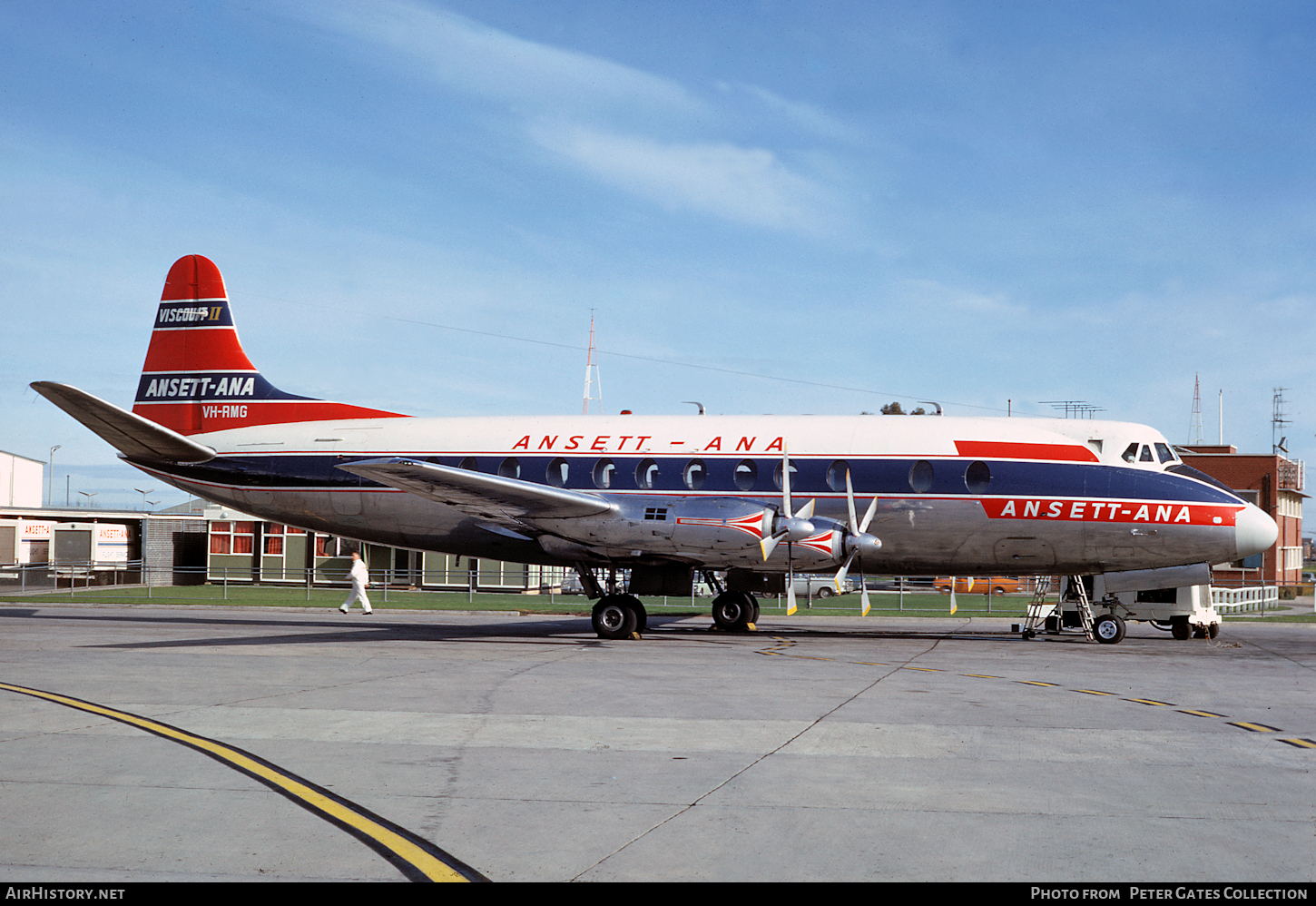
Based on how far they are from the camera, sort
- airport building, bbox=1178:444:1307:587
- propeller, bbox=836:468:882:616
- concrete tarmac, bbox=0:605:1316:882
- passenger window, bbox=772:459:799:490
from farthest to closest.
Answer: airport building, bbox=1178:444:1307:587 < passenger window, bbox=772:459:799:490 < propeller, bbox=836:468:882:616 < concrete tarmac, bbox=0:605:1316:882

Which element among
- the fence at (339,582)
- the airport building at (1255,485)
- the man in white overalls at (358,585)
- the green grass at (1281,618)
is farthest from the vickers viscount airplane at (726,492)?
the airport building at (1255,485)

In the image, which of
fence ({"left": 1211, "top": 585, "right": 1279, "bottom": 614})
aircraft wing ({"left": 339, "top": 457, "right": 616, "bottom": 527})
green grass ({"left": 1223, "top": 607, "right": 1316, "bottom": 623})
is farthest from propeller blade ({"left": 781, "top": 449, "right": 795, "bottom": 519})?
fence ({"left": 1211, "top": 585, "right": 1279, "bottom": 614})

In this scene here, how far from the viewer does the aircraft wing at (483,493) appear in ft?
59.7

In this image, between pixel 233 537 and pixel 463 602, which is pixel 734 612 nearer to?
pixel 463 602

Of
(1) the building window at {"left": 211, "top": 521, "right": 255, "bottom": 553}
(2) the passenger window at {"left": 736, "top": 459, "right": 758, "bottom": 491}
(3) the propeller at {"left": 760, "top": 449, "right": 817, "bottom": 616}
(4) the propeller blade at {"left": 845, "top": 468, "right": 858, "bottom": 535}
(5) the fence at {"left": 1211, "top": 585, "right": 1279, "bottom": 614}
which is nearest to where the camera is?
(3) the propeller at {"left": 760, "top": 449, "right": 817, "bottom": 616}

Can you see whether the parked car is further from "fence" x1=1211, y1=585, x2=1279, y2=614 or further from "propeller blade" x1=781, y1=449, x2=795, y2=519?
"fence" x1=1211, y1=585, x2=1279, y2=614

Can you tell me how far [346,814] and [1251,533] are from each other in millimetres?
18377

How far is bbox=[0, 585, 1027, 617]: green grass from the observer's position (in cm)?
3172

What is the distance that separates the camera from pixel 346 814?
6699mm

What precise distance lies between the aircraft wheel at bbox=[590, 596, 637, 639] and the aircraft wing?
2.22 m

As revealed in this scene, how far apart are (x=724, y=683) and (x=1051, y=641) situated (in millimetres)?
10695

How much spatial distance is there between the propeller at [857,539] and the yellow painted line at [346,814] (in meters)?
12.3

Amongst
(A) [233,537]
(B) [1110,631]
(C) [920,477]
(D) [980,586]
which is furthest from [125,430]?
(D) [980,586]

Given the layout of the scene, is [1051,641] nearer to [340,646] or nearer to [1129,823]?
[340,646]
